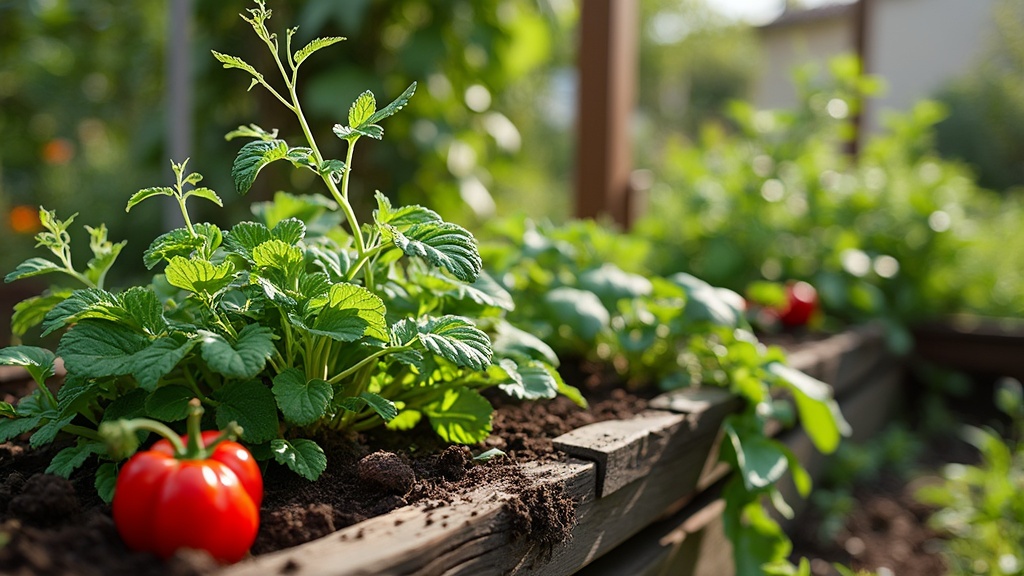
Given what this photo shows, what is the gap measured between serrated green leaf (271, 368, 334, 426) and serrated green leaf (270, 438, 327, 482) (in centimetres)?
4

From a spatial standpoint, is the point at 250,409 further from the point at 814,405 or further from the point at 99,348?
the point at 814,405

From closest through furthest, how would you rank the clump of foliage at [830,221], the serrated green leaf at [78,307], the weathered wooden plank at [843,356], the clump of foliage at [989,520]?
the serrated green leaf at [78,307]
the clump of foliage at [989,520]
the weathered wooden plank at [843,356]
the clump of foliage at [830,221]

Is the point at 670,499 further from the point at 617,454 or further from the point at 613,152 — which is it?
the point at 613,152

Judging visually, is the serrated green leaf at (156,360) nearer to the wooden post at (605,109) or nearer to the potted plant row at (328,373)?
the potted plant row at (328,373)

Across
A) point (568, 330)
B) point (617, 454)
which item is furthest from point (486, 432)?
point (568, 330)

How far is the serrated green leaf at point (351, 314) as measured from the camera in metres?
0.98

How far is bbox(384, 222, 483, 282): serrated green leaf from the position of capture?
0.95 m

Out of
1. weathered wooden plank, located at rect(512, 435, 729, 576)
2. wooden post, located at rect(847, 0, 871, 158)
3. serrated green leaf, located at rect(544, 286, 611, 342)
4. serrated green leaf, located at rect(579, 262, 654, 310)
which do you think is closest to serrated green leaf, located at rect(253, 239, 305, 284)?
weathered wooden plank, located at rect(512, 435, 729, 576)

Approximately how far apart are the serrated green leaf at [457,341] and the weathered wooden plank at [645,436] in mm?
282

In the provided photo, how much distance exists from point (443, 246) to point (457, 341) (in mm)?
111

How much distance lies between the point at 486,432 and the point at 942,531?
5.42 feet

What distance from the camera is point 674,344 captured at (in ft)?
6.27

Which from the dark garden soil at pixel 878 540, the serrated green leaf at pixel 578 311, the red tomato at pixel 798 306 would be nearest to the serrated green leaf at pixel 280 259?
the serrated green leaf at pixel 578 311

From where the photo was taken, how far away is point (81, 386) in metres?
1.01
